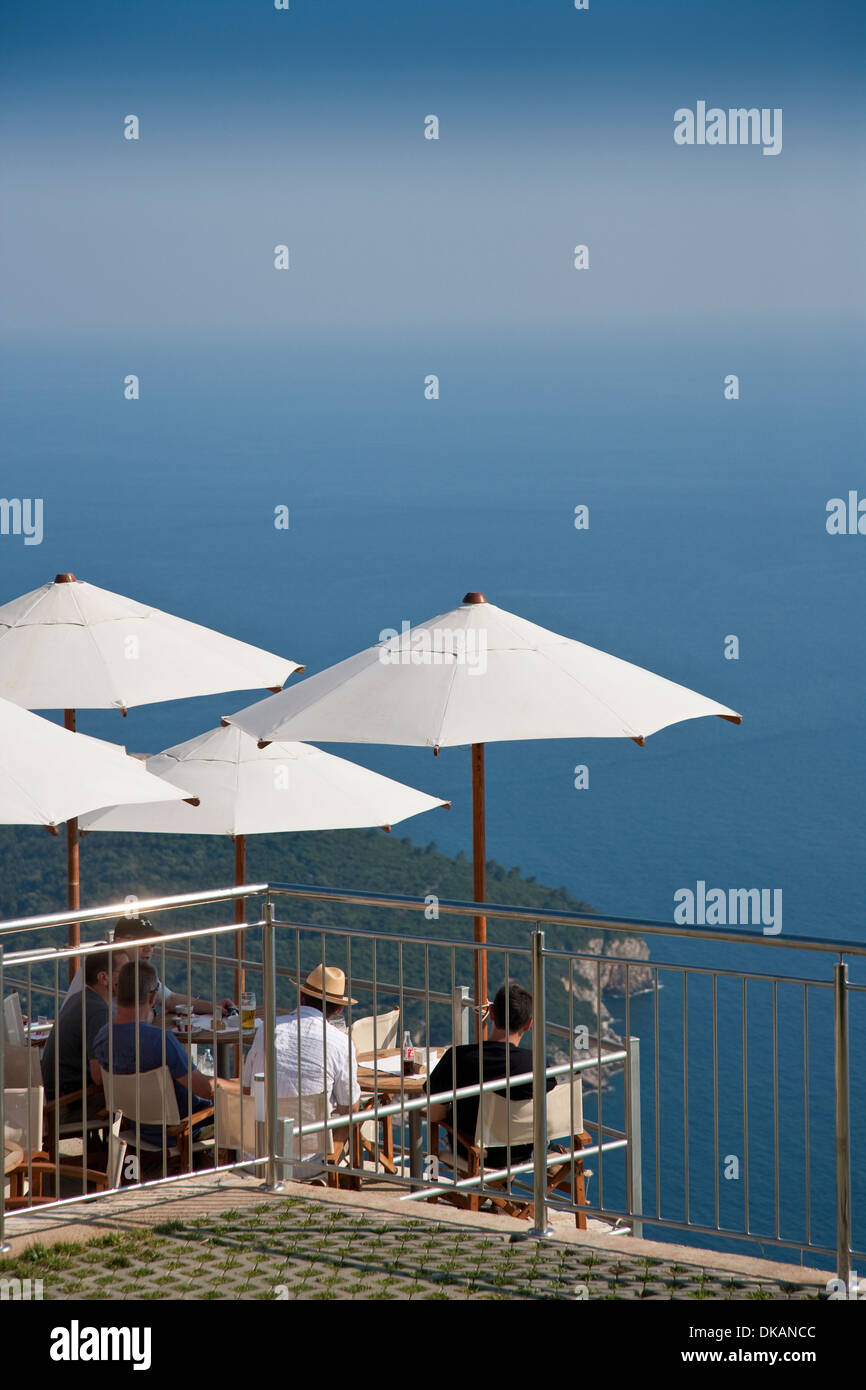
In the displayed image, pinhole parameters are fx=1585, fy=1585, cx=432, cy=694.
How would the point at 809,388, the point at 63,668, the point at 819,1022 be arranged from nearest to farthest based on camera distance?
the point at 63,668 < the point at 819,1022 < the point at 809,388

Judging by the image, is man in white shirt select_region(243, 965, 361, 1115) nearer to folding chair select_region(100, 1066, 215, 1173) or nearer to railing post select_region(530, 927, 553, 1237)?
folding chair select_region(100, 1066, 215, 1173)

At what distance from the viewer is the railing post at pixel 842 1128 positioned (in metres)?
5.16

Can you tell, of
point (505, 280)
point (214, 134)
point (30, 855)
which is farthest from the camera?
point (505, 280)

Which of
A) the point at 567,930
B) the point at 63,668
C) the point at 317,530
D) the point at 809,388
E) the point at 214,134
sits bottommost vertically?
the point at 567,930

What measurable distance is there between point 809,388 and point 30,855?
109m

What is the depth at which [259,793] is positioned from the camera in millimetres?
9984

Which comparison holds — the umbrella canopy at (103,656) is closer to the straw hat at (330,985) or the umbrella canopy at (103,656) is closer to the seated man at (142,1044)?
the straw hat at (330,985)

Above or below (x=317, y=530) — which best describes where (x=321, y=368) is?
above

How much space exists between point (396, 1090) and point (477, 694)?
208cm

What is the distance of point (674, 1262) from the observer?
18.0ft

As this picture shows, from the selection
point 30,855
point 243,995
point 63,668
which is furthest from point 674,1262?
point 30,855

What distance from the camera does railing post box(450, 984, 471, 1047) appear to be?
8.30 metres

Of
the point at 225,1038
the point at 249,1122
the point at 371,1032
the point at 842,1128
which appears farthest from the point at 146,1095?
the point at 842,1128

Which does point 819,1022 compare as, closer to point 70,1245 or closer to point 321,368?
point 70,1245
